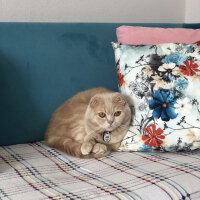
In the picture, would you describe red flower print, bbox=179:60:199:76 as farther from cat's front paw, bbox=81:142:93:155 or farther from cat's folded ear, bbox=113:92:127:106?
cat's front paw, bbox=81:142:93:155

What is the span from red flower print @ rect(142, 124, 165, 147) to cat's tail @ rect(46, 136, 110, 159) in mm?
177

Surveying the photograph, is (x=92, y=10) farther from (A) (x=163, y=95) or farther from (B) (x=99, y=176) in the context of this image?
(B) (x=99, y=176)

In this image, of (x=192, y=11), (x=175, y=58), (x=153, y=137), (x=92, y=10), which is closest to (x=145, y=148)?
(x=153, y=137)

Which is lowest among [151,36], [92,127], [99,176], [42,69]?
[99,176]

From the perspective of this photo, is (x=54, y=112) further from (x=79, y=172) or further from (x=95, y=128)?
(x=79, y=172)

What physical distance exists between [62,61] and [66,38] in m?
0.12

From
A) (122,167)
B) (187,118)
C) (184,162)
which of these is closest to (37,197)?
(122,167)

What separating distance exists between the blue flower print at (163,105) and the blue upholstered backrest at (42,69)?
0.46 m

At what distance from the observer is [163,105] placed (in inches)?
56.8

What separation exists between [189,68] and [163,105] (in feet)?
0.67

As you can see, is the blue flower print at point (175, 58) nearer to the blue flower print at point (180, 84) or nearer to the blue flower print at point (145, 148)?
the blue flower print at point (180, 84)

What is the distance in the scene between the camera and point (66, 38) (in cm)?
175

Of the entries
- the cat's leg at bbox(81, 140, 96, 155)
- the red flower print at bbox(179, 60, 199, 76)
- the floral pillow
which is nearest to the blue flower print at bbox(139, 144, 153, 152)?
the floral pillow

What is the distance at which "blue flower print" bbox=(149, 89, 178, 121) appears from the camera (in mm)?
1433
